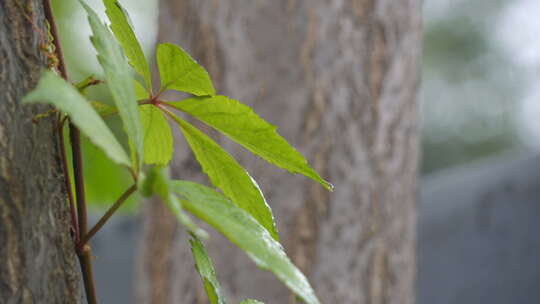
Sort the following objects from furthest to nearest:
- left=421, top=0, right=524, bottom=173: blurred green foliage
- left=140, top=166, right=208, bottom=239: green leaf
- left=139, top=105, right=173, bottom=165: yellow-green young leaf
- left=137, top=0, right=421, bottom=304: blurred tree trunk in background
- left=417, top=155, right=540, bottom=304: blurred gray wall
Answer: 1. left=421, top=0, right=524, bottom=173: blurred green foliage
2. left=417, top=155, right=540, bottom=304: blurred gray wall
3. left=137, top=0, right=421, bottom=304: blurred tree trunk in background
4. left=139, top=105, right=173, bottom=165: yellow-green young leaf
5. left=140, top=166, right=208, bottom=239: green leaf

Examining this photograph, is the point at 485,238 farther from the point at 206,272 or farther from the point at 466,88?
the point at 466,88

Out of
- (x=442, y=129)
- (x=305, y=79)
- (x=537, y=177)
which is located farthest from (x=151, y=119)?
(x=442, y=129)

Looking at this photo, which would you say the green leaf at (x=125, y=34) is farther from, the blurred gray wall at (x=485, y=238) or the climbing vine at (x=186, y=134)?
the blurred gray wall at (x=485, y=238)

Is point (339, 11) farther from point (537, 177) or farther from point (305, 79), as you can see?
point (537, 177)

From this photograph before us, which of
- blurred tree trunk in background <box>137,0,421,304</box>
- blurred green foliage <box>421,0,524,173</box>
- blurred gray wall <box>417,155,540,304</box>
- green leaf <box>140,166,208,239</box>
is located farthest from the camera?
blurred green foliage <box>421,0,524,173</box>

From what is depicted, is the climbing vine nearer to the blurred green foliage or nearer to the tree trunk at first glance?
the tree trunk

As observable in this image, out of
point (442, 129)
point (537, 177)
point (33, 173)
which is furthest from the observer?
point (442, 129)

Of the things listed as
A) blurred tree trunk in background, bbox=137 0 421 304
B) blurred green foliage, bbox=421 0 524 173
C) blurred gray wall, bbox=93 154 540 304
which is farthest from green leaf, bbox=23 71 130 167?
blurred green foliage, bbox=421 0 524 173

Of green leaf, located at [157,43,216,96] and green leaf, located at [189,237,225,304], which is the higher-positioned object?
green leaf, located at [157,43,216,96]
